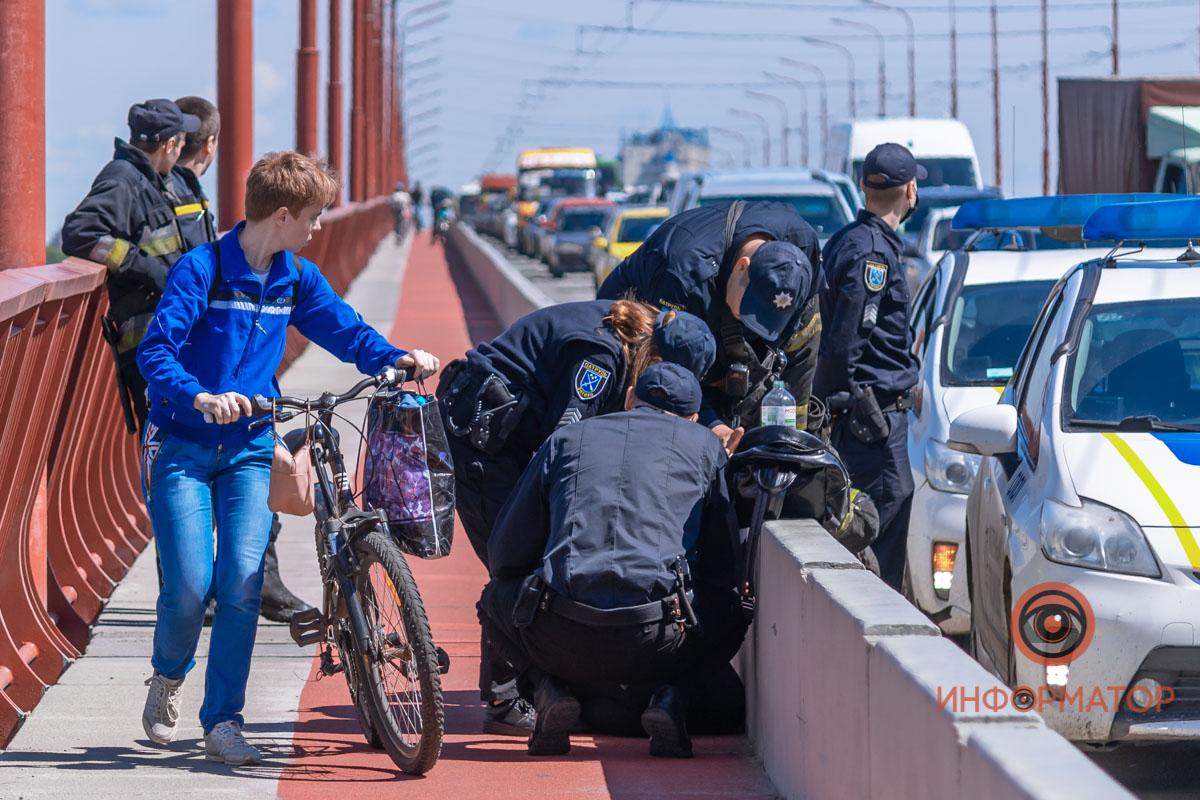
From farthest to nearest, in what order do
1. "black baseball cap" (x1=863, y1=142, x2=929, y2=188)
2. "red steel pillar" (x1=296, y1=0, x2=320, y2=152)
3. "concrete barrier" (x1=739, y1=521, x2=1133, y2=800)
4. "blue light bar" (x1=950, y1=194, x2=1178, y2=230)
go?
"red steel pillar" (x1=296, y1=0, x2=320, y2=152)
"blue light bar" (x1=950, y1=194, x2=1178, y2=230)
"black baseball cap" (x1=863, y1=142, x2=929, y2=188)
"concrete barrier" (x1=739, y1=521, x2=1133, y2=800)

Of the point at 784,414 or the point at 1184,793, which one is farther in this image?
the point at 784,414

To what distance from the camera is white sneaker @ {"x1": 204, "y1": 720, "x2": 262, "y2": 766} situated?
18.4 ft

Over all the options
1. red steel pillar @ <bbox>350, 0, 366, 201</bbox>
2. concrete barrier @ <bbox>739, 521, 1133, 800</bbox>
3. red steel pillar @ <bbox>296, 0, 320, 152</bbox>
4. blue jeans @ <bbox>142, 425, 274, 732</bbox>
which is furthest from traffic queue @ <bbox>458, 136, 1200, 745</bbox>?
red steel pillar @ <bbox>350, 0, 366, 201</bbox>

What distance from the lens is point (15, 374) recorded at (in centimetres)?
605

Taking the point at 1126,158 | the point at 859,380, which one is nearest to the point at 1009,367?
the point at 859,380

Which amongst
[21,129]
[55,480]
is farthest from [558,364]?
[21,129]

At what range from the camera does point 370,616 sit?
18.3 ft

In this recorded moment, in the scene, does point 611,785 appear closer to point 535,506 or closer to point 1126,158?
point 535,506

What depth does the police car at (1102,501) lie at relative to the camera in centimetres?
565

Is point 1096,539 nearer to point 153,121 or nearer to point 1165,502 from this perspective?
point 1165,502

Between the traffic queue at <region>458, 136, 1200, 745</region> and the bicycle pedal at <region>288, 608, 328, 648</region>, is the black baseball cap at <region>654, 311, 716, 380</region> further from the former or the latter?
the bicycle pedal at <region>288, 608, 328, 648</region>

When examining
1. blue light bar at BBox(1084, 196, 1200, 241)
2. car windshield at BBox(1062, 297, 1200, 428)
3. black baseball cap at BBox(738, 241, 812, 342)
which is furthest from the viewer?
blue light bar at BBox(1084, 196, 1200, 241)

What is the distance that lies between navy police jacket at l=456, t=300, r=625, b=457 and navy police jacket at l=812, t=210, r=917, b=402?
1.52 meters

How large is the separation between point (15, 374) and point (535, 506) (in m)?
1.69
